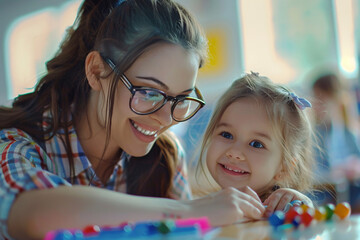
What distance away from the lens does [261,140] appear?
940 millimetres

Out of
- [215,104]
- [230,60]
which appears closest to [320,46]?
[230,60]

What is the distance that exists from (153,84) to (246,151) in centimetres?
28

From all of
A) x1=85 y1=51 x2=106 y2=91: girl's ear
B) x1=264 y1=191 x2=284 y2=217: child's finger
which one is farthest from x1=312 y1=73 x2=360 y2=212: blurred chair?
x1=85 y1=51 x2=106 y2=91: girl's ear

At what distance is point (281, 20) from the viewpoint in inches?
124

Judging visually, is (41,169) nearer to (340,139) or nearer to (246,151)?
(246,151)

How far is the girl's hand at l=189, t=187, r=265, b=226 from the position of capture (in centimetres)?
61

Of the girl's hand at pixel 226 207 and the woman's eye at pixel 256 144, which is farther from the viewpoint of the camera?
the woman's eye at pixel 256 144

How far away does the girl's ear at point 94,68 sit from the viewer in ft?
2.91

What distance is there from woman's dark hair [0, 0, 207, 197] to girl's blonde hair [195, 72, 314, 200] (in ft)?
0.47

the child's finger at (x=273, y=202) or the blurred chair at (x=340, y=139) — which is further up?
the child's finger at (x=273, y=202)

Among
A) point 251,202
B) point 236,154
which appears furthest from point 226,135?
point 251,202

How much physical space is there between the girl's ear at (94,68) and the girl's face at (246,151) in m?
0.31

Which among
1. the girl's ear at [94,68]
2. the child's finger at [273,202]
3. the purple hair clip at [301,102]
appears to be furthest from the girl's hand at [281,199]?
the girl's ear at [94,68]

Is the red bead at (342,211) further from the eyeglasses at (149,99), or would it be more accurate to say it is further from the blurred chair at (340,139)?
the blurred chair at (340,139)
